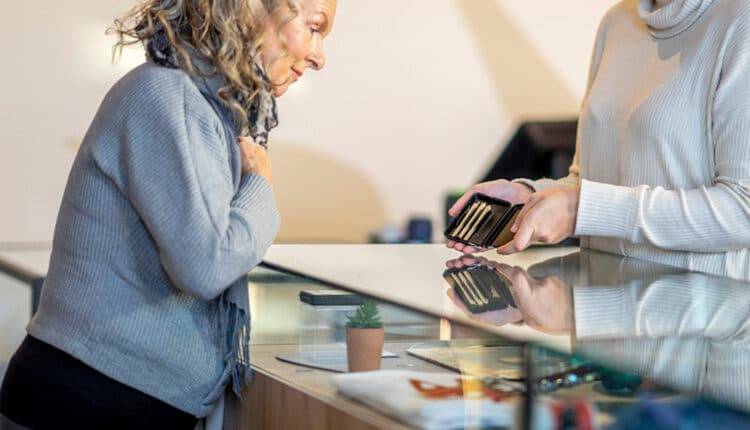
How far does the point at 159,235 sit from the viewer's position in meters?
1.07

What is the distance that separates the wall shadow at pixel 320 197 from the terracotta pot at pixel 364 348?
2469 mm

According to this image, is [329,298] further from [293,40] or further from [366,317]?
[293,40]

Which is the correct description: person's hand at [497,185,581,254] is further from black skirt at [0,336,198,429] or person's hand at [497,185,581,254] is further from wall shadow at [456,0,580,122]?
wall shadow at [456,0,580,122]

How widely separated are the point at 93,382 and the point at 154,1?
42cm

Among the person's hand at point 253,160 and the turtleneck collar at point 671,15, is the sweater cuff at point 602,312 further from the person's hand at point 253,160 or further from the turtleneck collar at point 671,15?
the turtleneck collar at point 671,15

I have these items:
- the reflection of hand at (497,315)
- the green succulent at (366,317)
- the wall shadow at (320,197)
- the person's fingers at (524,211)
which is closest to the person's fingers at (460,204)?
the person's fingers at (524,211)

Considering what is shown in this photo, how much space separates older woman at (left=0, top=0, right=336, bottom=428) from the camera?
1073 mm

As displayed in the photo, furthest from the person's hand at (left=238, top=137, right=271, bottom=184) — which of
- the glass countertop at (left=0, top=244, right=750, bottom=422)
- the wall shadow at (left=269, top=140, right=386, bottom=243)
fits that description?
the wall shadow at (left=269, top=140, right=386, bottom=243)

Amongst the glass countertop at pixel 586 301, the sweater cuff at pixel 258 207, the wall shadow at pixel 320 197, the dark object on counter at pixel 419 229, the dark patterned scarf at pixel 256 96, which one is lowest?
the dark object on counter at pixel 419 229


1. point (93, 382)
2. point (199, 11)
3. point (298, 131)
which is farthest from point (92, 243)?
point (298, 131)

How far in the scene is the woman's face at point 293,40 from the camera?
118cm

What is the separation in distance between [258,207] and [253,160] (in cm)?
10

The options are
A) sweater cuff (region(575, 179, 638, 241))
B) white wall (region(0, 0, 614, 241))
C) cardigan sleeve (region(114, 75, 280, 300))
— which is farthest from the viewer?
white wall (region(0, 0, 614, 241))

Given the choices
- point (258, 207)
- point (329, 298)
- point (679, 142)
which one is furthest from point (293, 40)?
point (679, 142)
